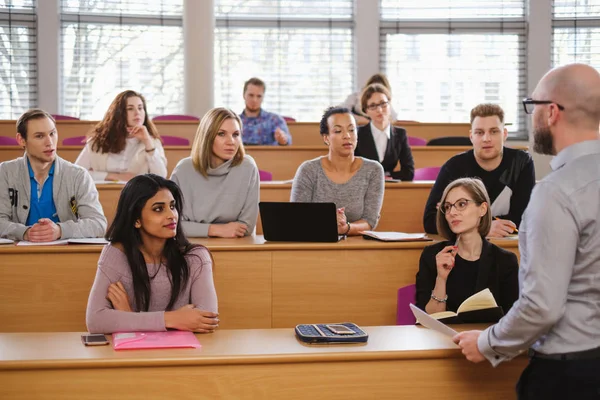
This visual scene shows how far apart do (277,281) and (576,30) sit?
7476mm

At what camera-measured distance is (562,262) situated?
1563 mm

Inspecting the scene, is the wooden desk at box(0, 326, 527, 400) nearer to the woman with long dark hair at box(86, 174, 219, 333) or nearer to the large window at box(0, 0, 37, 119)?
the woman with long dark hair at box(86, 174, 219, 333)

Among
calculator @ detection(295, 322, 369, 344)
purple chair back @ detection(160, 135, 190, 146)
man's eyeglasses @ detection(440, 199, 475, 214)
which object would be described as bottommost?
calculator @ detection(295, 322, 369, 344)

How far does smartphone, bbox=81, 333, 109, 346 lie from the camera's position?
1.84m

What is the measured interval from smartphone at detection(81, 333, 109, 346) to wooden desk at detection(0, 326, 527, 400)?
0.07 ft

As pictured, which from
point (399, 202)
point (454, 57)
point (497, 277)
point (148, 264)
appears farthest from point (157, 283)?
point (454, 57)

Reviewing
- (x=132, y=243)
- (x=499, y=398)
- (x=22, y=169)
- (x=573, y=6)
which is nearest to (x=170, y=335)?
(x=132, y=243)

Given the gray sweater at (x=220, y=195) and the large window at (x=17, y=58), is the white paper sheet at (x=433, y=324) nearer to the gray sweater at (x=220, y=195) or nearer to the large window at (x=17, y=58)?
the gray sweater at (x=220, y=195)

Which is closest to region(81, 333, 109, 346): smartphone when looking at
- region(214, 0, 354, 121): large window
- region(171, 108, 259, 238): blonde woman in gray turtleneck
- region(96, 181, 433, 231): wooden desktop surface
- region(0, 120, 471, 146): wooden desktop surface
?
region(171, 108, 259, 238): blonde woman in gray turtleneck

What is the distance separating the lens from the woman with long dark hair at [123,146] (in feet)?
15.8

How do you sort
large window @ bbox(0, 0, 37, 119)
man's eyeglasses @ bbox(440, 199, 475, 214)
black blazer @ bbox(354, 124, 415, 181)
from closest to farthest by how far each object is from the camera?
man's eyeglasses @ bbox(440, 199, 475, 214) → black blazer @ bbox(354, 124, 415, 181) → large window @ bbox(0, 0, 37, 119)

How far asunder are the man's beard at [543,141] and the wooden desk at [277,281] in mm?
1402

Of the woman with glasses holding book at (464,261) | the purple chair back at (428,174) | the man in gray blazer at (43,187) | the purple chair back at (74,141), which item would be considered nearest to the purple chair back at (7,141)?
the purple chair back at (74,141)

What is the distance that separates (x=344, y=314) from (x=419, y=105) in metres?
6.50
